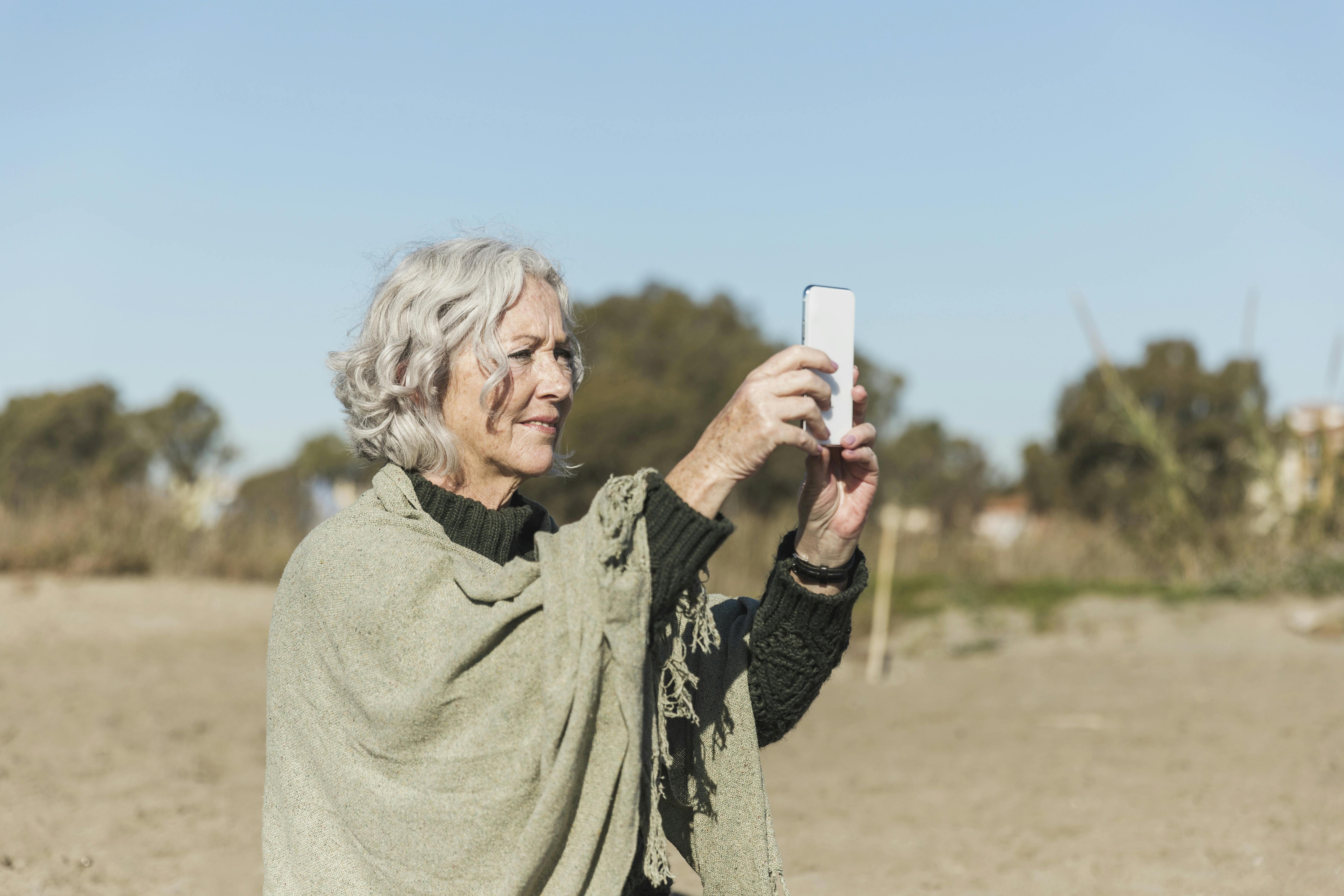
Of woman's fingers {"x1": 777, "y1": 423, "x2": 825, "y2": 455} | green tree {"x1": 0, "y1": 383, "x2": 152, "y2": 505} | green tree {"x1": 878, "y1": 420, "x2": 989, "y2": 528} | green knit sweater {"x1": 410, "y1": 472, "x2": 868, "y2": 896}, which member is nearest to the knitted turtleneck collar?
green knit sweater {"x1": 410, "y1": 472, "x2": 868, "y2": 896}

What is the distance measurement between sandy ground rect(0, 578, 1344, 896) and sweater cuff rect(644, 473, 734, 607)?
3586mm

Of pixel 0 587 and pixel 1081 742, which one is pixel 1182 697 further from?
pixel 0 587

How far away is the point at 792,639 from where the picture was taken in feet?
7.68

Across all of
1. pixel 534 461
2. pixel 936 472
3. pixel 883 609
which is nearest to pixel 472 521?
pixel 534 461

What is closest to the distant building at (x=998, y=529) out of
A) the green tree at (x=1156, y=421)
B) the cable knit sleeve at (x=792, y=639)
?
the green tree at (x=1156, y=421)

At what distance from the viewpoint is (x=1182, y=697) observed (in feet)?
31.5

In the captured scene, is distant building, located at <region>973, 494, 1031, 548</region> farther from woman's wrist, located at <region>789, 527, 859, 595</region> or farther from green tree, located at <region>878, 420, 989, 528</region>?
woman's wrist, located at <region>789, 527, 859, 595</region>

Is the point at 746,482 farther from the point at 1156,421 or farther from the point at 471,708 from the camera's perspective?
the point at 1156,421

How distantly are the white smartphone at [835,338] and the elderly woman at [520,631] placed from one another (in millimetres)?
50

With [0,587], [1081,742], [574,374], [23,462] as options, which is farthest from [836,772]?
[23,462]

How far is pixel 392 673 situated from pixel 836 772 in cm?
595

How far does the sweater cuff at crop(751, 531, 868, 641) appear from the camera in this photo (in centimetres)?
230

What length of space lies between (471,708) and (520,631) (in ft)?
0.52

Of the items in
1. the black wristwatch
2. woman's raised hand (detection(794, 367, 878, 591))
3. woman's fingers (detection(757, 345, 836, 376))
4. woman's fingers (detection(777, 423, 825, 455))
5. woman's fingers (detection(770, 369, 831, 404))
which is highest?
woman's fingers (detection(757, 345, 836, 376))
